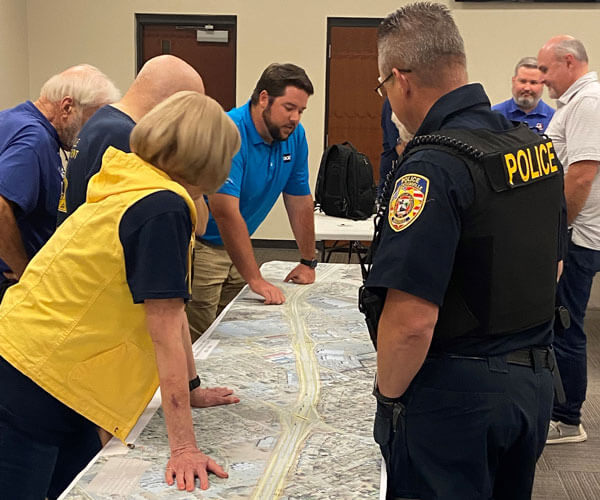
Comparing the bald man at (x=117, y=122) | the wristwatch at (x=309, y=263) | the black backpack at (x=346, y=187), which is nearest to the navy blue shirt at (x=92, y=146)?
the bald man at (x=117, y=122)

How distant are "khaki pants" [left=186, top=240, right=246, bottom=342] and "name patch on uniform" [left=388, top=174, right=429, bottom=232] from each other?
1544 millimetres

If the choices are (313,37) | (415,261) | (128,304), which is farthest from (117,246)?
(313,37)

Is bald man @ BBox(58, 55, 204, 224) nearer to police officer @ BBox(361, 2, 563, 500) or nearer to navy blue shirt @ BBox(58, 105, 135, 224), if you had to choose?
navy blue shirt @ BBox(58, 105, 135, 224)

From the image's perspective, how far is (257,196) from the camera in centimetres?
288

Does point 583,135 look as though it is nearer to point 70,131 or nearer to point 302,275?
point 302,275

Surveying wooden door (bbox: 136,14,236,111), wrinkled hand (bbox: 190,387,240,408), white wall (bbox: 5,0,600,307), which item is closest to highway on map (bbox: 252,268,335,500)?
wrinkled hand (bbox: 190,387,240,408)

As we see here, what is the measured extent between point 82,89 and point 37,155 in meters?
0.26

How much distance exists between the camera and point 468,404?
1.29 m

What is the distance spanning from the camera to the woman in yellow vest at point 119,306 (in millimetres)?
1229

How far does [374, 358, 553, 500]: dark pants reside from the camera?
1288 mm

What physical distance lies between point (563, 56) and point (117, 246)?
8.21ft

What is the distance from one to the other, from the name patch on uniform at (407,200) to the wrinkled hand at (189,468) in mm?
547

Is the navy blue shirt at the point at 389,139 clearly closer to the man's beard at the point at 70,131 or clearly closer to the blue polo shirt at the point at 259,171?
the blue polo shirt at the point at 259,171

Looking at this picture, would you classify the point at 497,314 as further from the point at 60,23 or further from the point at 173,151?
the point at 60,23
